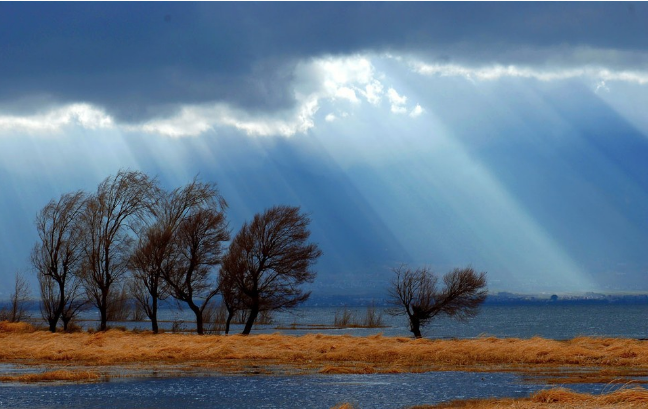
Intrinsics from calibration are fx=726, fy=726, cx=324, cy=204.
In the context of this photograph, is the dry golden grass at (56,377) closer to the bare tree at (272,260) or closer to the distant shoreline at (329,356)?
the distant shoreline at (329,356)

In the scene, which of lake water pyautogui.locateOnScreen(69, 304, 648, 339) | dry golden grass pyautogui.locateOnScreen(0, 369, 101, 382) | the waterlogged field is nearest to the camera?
the waterlogged field

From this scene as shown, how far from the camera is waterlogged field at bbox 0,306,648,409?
859 inches

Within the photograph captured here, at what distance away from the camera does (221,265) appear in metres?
52.9

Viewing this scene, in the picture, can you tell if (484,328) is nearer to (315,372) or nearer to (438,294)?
(438,294)

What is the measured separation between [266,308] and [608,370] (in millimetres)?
27146

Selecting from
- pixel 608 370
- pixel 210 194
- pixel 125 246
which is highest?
pixel 210 194

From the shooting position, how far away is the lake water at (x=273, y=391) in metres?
21.5

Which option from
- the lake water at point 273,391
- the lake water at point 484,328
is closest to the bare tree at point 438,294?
the lake water at point 484,328

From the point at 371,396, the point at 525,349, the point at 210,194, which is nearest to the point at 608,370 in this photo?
the point at 525,349

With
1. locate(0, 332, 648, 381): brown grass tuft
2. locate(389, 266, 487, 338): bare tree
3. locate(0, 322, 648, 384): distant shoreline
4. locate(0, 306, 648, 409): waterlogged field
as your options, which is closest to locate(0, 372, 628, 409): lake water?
locate(0, 306, 648, 409): waterlogged field

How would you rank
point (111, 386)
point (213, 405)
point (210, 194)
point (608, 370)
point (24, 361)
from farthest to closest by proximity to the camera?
point (210, 194)
point (24, 361)
point (608, 370)
point (111, 386)
point (213, 405)

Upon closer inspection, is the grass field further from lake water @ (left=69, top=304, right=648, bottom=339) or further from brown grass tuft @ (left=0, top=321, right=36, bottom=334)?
brown grass tuft @ (left=0, top=321, right=36, bottom=334)

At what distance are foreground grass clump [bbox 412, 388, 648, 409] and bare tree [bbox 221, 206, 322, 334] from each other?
1203 inches

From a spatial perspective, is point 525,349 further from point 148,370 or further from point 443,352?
point 148,370
